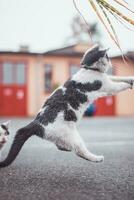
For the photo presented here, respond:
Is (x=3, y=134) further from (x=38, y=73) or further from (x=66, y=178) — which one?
(x=38, y=73)

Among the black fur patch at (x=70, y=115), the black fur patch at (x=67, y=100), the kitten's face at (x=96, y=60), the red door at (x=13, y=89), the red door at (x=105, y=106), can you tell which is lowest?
the red door at (x=105, y=106)

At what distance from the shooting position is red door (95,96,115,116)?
31.6m

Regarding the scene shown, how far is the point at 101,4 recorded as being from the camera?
3961mm

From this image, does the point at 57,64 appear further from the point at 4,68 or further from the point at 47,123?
the point at 47,123

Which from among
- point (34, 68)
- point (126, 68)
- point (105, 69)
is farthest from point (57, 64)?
point (105, 69)

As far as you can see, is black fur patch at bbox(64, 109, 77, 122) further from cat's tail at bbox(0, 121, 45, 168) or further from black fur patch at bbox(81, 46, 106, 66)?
black fur patch at bbox(81, 46, 106, 66)

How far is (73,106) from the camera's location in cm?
502

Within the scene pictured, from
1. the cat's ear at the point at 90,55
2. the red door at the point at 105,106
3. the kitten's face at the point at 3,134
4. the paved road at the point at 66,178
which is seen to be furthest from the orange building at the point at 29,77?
the cat's ear at the point at 90,55

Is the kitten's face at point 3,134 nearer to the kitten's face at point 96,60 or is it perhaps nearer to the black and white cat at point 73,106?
the black and white cat at point 73,106

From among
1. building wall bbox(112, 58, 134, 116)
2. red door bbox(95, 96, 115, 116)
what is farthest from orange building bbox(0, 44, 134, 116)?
building wall bbox(112, 58, 134, 116)

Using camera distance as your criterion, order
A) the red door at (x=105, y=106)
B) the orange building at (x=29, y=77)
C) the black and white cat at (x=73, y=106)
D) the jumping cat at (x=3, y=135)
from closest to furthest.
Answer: the black and white cat at (x=73, y=106) < the jumping cat at (x=3, y=135) < the orange building at (x=29, y=77) < the red door at (x=105, y=106)

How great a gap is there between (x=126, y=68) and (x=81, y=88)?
2821 cm

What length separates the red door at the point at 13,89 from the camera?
97.6ft

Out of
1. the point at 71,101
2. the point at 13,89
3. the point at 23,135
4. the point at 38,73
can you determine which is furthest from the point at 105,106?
the point at 23,135
